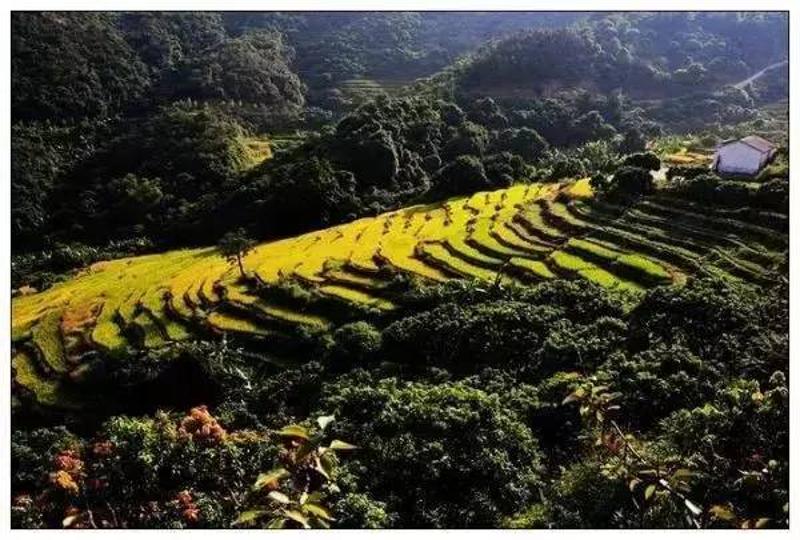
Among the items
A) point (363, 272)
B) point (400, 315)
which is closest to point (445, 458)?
point (400, 315)

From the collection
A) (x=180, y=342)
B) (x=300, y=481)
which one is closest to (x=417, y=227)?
(x=180, y=342)

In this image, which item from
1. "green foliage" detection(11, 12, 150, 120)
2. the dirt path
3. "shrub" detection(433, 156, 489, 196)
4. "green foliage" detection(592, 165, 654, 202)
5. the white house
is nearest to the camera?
the white house

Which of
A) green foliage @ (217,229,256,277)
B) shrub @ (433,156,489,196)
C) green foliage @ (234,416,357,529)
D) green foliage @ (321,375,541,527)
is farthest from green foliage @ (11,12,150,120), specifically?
green foliage @ (234,416,357,529)

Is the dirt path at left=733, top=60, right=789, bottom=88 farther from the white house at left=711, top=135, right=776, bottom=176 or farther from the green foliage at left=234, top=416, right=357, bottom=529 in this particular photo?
the green foliage at left=234, top=416, right=357, bottom=529

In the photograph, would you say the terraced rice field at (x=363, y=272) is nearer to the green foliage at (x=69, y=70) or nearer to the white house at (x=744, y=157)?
the white house at (x=744, y=157)

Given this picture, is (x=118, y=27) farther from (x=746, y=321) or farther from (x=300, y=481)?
(x=300, y=481)

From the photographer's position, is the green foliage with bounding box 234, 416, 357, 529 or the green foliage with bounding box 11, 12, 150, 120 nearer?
the green foliage with bounding box 234, 416, 357, 529
